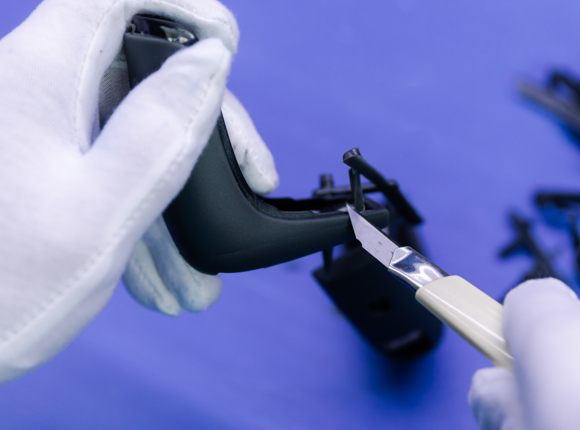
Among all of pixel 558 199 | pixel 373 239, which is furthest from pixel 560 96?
pixel 373 239

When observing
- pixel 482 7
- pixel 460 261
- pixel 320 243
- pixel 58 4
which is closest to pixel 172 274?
pixel 320 243

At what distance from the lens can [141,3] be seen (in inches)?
16.4

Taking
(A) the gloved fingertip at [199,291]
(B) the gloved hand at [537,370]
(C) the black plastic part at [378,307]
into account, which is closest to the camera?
(B) the gloved hand at [537,370]

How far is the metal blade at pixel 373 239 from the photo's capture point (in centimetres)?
44

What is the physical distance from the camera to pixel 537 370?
292 mm

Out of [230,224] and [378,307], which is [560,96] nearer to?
[378,307]

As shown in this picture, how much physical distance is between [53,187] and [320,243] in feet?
0.78

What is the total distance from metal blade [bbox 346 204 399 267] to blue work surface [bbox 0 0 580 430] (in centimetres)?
26

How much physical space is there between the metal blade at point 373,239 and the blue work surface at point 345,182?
0.26 metres

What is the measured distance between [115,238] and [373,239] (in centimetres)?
23

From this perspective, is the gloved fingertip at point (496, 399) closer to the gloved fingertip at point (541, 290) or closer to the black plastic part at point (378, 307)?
the gloved fingertip at point (541, 290)

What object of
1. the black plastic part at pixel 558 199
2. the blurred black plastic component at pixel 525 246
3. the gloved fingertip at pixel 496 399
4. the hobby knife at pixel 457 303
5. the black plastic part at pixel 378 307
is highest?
the hobby knife at pixel 457 303

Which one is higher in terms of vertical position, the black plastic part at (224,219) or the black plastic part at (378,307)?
the black plastic part at (224,219)

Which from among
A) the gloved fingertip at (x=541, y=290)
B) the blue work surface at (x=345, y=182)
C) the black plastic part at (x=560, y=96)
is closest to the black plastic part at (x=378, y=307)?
the blue work surface at (x=345, y=182)
